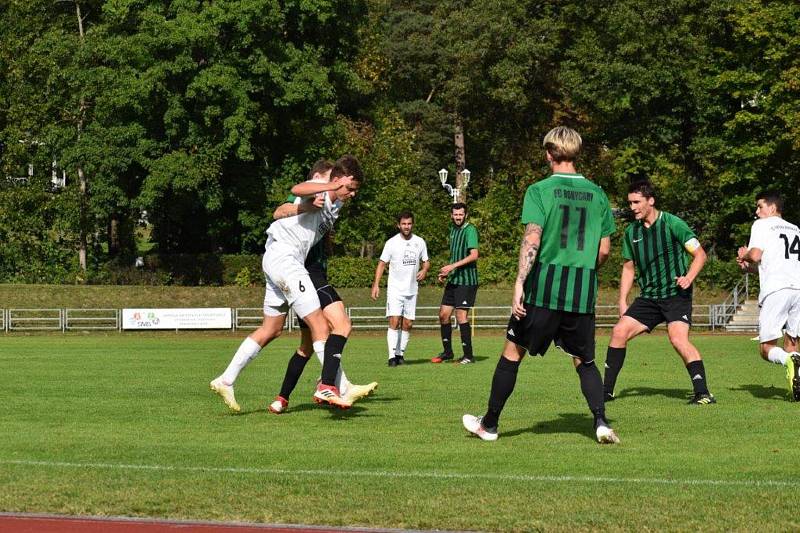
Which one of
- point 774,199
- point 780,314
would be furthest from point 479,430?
point 774,199

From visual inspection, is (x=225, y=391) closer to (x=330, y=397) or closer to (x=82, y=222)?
(x=330, y=397)

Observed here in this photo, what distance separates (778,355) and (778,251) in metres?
1.12

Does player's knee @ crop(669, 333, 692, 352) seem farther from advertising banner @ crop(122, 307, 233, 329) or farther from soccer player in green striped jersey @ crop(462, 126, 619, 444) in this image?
advertising banner @ crop(122, 307, 233, 329)

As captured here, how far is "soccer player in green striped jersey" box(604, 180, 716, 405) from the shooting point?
13336 millimetres

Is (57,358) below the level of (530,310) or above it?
below

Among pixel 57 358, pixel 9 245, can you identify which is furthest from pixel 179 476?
pixel 9 245

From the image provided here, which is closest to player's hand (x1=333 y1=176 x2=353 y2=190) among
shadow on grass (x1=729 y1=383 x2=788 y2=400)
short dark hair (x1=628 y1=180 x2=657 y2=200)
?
short dark hair (x1=628 y1=180 x2=657 y2=200)

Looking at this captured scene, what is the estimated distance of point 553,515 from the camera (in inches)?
277

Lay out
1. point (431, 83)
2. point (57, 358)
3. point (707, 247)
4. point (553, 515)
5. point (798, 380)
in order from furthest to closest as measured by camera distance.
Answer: point (431, 83)
point (707, 247)
point (57, 358)
point (798, 380)
point (553, 515)

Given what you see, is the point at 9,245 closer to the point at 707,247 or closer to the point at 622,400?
the point at 707,247

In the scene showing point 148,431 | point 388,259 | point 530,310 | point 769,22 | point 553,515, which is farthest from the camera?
point 769,22

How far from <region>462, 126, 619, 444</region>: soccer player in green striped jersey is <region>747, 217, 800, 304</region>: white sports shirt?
480cm

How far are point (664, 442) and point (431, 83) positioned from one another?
211 feet

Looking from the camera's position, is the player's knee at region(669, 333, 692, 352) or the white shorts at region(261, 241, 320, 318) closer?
the white shorts at region(261, 241, 320, 318)
